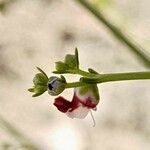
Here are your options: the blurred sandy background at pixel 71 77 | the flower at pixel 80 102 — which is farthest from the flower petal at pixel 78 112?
the blurred sandy background at pixel 71 77

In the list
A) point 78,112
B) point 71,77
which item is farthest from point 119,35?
point 78,112

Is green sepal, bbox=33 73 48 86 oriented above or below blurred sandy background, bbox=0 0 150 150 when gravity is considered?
below

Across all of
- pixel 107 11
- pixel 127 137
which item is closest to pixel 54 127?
pixel 127 137

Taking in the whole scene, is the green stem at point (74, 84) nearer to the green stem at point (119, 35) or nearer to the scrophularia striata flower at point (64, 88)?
the scrophularia striata flower at point (64, 88)

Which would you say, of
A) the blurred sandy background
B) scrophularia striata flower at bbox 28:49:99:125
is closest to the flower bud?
scrophularia striata flower at bbox 28:49:99:125

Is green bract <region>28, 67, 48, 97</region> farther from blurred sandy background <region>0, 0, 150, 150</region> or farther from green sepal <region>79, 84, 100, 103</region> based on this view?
blurred sandy background <region>0, 0, 150, 150</region>

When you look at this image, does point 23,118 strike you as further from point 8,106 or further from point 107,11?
point 107,11

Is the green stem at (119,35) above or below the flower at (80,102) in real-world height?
above
